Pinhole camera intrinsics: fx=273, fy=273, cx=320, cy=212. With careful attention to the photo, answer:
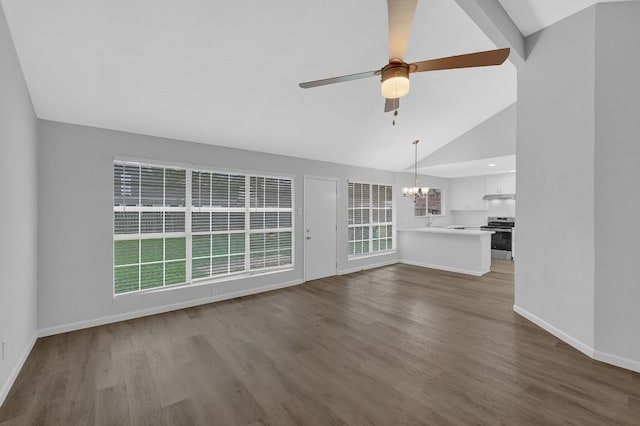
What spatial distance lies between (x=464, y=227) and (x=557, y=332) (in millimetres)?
5606

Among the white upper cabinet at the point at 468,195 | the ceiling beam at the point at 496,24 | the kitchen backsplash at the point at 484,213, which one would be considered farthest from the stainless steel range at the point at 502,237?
the ceiling beam at the point at 496,24

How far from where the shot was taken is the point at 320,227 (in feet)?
18.1

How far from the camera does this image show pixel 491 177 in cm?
766

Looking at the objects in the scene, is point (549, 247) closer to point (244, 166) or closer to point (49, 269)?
point (244, 166)

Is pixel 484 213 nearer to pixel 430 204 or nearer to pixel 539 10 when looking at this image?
pixel 430 204

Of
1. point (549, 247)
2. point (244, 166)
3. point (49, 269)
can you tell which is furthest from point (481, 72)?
point (49, 269)

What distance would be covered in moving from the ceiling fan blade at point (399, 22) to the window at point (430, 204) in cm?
647

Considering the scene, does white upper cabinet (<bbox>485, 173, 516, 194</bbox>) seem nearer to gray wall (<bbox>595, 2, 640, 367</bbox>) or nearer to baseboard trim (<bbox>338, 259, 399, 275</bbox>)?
baseboard trim (<bbox>338, 259, 399, 275</bbox>)

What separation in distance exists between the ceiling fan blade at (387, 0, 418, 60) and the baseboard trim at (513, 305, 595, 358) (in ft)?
10.3

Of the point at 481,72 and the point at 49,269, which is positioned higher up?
the point at 481,72

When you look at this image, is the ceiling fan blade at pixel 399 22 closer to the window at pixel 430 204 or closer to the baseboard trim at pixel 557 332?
the baseboard trim at pixel 557 332

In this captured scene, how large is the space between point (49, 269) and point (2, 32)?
7.66 feet

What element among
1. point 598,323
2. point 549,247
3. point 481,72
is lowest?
point 598,323

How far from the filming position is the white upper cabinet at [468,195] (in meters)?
7.84
